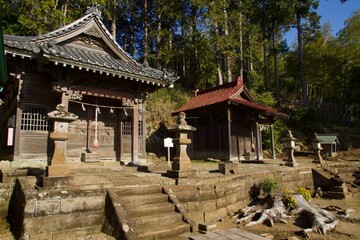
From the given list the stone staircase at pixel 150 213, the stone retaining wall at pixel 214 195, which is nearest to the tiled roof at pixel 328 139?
the stone retaining wall at pixel 214 195

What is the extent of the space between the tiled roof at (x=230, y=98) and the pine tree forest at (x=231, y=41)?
530 cm

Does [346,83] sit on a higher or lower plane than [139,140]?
higher

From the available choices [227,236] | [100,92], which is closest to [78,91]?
[100,92]

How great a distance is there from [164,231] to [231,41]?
22.7 m

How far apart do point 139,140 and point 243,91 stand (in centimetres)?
1020

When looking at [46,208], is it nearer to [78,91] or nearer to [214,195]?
[214,195]

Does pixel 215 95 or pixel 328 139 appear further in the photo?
pixel 328 139

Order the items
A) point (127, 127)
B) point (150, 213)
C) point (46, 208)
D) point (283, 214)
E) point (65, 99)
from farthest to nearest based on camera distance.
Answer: point (127, 127)
point (65, 99)
point (283, 214)
point (150, 213)
point (46, 208)

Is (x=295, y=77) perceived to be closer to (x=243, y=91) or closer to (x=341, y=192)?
(x=243, y=91)

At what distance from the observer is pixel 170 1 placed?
92.5 ft

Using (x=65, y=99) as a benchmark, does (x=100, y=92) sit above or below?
above

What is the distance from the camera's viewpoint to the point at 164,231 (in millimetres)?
5973

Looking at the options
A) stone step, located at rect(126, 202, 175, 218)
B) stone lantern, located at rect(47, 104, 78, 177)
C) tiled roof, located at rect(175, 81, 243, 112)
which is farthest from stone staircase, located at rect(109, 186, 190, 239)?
tiled roof, located at rect(175, 81, 243, 112)

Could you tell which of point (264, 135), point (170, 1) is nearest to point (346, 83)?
point (264, 135)
